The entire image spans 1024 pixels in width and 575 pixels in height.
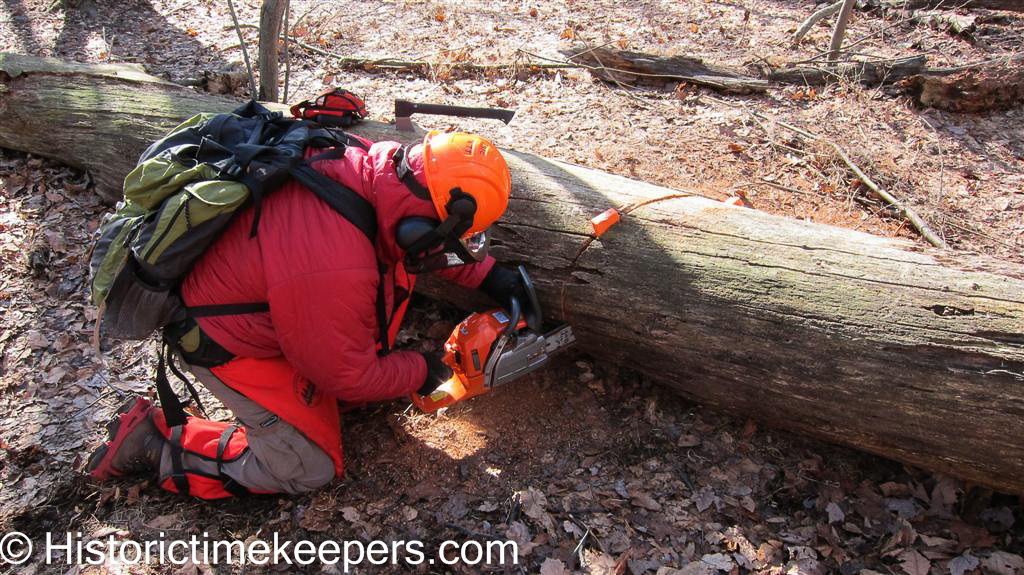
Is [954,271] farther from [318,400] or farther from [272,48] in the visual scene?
[272,48]

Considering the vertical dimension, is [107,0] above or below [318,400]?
above

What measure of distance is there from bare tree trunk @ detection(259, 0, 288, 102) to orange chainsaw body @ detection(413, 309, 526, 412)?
11.1ft

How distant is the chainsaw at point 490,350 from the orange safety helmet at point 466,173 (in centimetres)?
67

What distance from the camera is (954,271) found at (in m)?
2.79

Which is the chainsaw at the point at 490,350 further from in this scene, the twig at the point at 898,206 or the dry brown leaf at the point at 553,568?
the twig at the point at 898,206

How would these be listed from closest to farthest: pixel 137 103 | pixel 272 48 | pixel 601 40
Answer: pixel 137 103 < pixel 272 48 < pixel 601 40

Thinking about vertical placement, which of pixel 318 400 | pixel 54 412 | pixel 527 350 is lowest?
pixel 54 412

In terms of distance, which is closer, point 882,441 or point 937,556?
point 937,556

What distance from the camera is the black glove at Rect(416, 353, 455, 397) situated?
3.08 metres

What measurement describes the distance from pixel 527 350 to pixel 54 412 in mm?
2703

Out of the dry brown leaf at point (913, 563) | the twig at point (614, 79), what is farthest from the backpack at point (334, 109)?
the dry brown leaf at point (913, 563)

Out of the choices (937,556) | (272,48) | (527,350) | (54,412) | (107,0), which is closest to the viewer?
(937,556)

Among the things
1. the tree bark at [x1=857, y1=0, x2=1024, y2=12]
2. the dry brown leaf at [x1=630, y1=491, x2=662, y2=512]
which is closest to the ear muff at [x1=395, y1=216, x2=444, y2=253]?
the dry brown leaf at [x1=630, y1=491, x2=662, y2=512]

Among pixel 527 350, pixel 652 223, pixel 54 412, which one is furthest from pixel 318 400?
pixel 652 223
